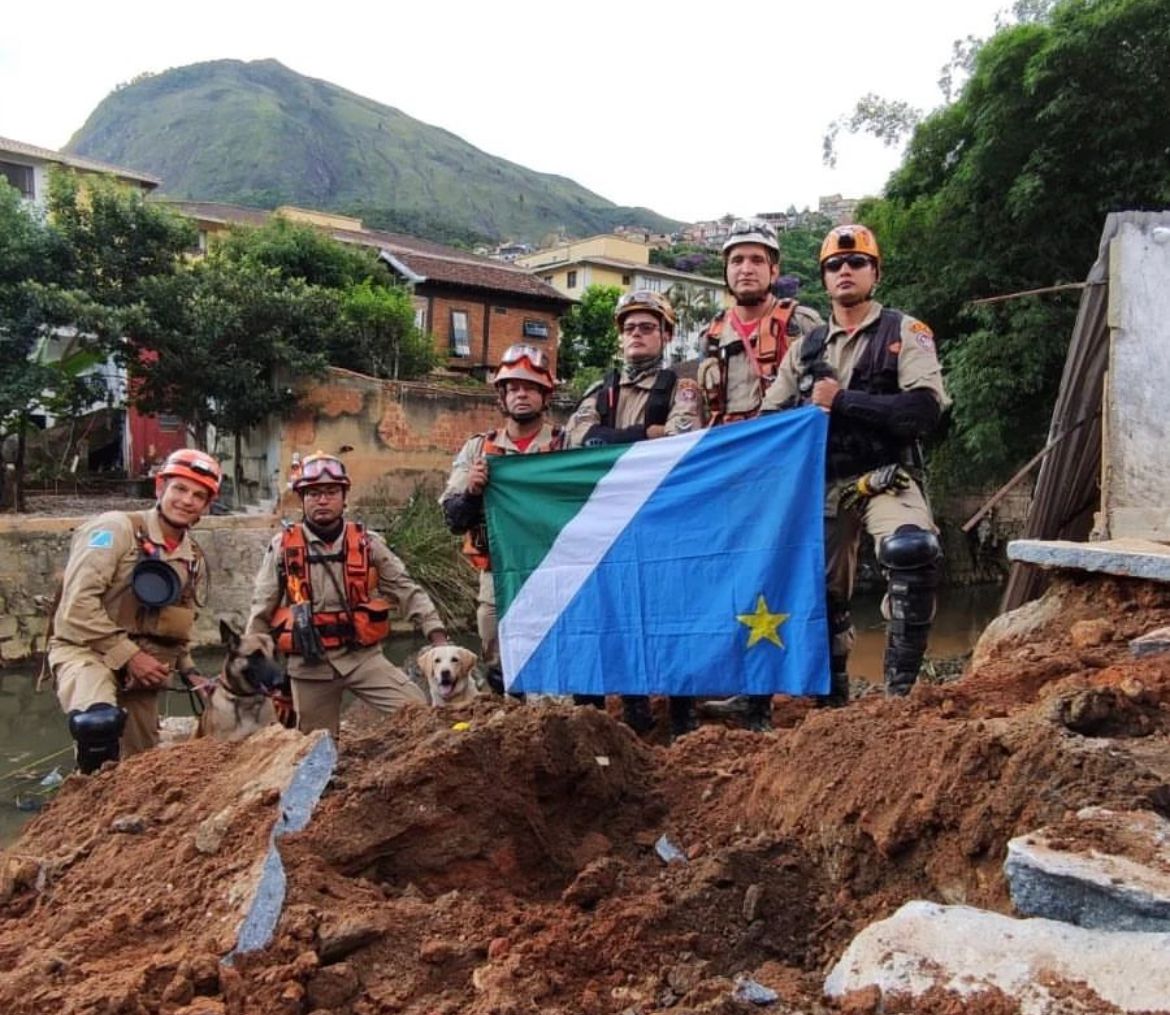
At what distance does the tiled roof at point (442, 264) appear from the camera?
115 feet

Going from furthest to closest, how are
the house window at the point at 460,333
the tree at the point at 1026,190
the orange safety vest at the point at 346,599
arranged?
the house window at the point at 460,333 → the tree at the point at 1026,190 → the orange safety vest at the point at 346,599

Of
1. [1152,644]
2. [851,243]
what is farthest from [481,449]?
[1152,644]

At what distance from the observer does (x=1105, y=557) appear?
3.88 meters

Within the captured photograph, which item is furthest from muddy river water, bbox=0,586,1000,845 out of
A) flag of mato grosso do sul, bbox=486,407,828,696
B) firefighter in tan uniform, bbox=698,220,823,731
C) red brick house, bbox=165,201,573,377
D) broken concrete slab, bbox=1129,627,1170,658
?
red brick house, bbox=165,201,573,377

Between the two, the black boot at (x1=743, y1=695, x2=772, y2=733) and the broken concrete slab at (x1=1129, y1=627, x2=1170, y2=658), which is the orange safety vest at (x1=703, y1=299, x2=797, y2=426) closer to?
the black boot at (x1=743, y1=695, x2=772, y2=733)

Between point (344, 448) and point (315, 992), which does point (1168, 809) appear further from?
point (344, 448)

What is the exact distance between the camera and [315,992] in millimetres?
2059

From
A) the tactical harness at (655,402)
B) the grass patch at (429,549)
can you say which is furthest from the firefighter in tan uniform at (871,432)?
the grass patch at (429,549)

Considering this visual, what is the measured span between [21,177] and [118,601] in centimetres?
3064

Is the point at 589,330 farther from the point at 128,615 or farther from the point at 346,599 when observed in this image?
the point at 128,615

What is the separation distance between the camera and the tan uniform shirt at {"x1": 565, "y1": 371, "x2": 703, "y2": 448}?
551 centimetres

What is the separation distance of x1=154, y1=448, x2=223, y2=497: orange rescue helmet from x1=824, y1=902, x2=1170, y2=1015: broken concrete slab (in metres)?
5.27

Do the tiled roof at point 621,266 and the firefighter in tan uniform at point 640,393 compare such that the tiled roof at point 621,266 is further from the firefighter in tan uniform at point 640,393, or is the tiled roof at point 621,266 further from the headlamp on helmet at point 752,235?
the headlamp on helmet at point 752,235

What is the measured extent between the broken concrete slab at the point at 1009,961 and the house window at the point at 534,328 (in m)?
36.4
